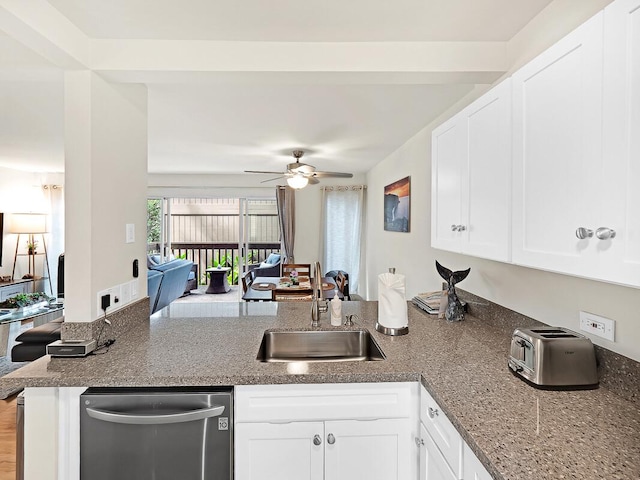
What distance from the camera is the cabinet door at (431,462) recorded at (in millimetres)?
1216

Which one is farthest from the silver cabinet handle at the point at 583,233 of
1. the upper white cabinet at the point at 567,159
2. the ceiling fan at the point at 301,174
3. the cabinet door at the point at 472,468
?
the ceiling fan at the point at 301,174

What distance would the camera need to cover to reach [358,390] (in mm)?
1478

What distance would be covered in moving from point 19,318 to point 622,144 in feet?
16.9

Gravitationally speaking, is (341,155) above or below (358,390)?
above

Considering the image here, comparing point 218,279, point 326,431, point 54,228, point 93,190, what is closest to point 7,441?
point 93,190

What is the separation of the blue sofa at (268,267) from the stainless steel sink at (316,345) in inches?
176

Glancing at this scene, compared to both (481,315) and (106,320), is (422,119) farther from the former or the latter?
(106,320)

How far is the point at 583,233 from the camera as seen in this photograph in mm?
990

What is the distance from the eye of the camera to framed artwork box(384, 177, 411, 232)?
3.97 metres

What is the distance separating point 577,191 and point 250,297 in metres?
3.42

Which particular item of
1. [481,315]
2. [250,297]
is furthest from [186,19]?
[250,297]

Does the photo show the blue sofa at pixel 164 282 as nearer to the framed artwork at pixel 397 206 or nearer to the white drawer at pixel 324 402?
the framed artwork at pixel 397 206

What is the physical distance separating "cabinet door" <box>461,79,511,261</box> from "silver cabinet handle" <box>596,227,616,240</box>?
431mm

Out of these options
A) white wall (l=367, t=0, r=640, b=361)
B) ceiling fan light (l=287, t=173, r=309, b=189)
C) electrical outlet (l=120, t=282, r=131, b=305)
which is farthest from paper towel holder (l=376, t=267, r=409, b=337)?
ceiling fan light (l=287, t=173, r=309, b=189)
